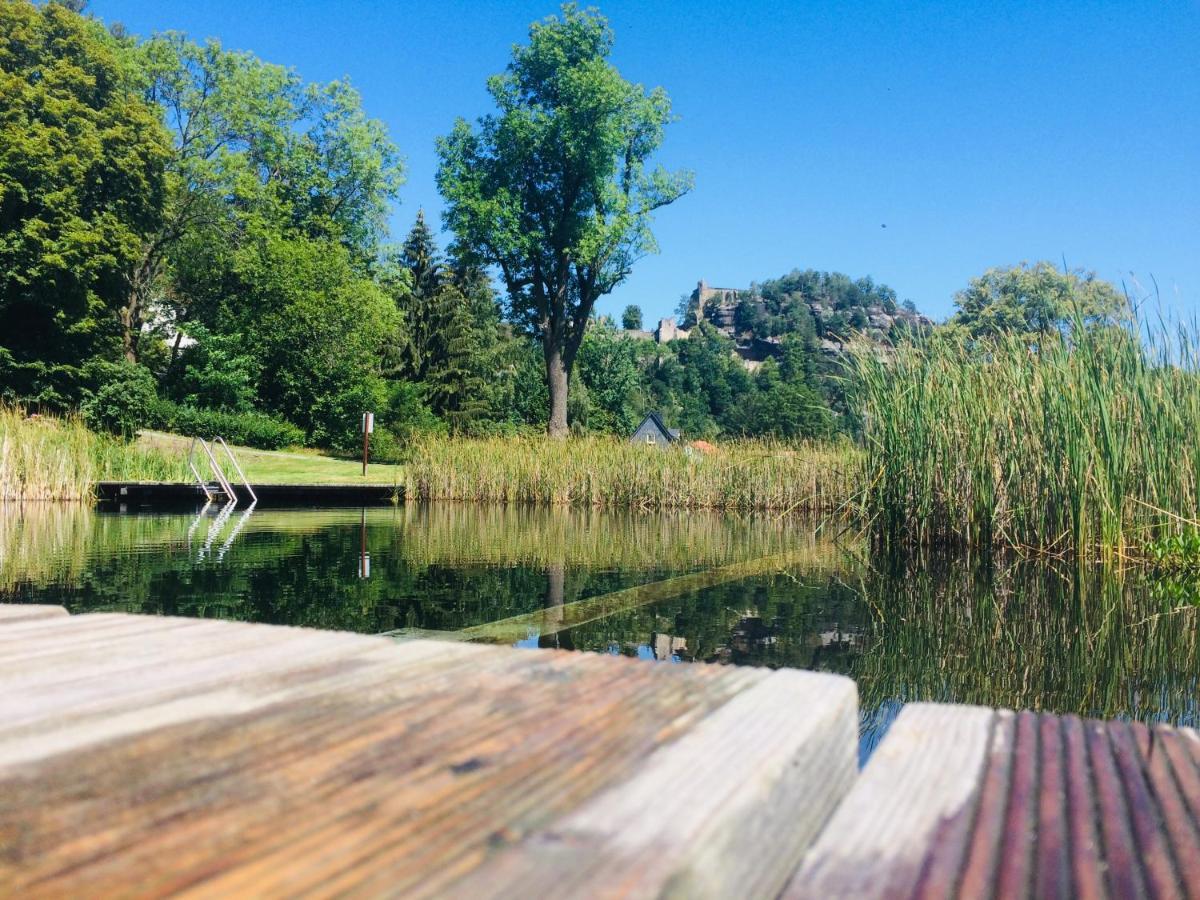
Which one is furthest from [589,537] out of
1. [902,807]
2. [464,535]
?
[902,807]

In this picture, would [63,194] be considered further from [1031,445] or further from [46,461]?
[1031,445]

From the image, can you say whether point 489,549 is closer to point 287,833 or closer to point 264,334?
point 287,833

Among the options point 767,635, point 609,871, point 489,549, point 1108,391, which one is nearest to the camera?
point 609,871

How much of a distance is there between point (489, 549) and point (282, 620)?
339cm

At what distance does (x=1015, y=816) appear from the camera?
65 cm

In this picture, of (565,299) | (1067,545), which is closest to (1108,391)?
(1067,545)

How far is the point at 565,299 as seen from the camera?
2623cm

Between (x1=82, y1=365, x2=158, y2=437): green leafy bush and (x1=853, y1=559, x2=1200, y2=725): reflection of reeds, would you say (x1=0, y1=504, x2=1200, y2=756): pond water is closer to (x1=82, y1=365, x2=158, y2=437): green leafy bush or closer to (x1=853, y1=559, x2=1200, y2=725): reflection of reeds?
(x1=853, y1=559, x2=1200, y2=725): reflection of reeds

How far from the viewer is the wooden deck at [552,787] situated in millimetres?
496

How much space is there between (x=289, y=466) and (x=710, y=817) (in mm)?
21043

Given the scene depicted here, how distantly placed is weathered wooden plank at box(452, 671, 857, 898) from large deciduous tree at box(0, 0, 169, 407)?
22.7 metres

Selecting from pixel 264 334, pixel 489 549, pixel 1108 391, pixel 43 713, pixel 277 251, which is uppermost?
pixel 277 251

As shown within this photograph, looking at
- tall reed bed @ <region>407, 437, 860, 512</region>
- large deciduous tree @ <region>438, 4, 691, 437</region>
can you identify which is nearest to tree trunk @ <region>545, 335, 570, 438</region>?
large deciduous tree @ <region>438, 4, 691, 437</region>

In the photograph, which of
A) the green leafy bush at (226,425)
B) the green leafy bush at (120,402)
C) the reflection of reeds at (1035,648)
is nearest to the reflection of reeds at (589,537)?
the reflection of reeds at (1035,648)
